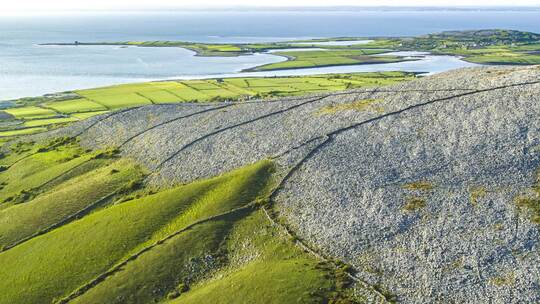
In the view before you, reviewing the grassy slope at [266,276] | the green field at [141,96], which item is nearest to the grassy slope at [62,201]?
the grassy slope at [266,276]

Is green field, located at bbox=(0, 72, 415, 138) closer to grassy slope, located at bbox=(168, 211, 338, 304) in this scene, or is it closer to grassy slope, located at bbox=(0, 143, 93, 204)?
grassy slope, located at bbox=(0, 143, 93, 204)

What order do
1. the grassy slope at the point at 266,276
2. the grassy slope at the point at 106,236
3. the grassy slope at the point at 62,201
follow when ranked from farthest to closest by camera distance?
the grassy slope at the point at 62,201 < the grassy slope at the point at 106,236 < the grassy slope at the point at 266,276

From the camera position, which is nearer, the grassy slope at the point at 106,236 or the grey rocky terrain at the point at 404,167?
the grey rocky terrain at the point at 404,167

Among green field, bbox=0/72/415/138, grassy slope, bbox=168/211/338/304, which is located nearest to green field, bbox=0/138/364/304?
grassy slope, bbox=168/211/338/304

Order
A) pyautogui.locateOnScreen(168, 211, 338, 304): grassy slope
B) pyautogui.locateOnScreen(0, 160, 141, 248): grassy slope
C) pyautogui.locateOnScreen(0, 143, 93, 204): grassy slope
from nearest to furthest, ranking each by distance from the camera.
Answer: pyautogui.locateOnScreen(168, 211, 338, 304): grassy slope < pyautogui.locateOnScreen(0, 160, 141, 248): grassy slope < pyautogui.locateOnScreen(0, 143, 93, 204): grassy slope

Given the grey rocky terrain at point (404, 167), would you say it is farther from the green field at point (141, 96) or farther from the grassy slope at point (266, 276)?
the green field at point (141, 96)

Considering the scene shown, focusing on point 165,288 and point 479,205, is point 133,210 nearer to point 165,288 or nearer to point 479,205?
point 165,288

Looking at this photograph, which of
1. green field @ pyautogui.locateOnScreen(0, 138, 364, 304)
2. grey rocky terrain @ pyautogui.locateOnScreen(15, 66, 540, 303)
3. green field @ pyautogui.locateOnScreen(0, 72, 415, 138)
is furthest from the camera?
green field @ pyautogui.locateOnScreen(0, 72, 415, 138)
